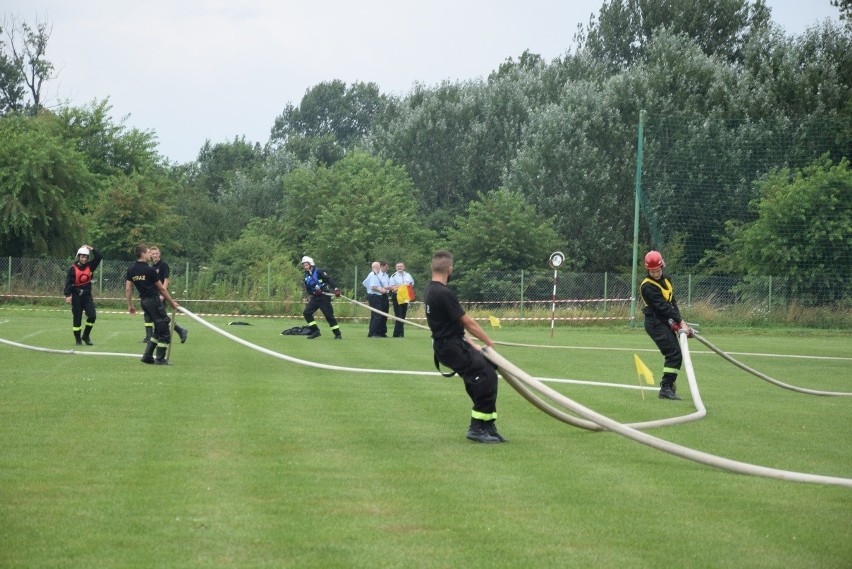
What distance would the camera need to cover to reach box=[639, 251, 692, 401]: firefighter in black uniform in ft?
44.4

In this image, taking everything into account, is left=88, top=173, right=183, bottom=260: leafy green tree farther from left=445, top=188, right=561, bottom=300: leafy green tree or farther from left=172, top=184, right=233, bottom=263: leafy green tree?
left=445, top=188, right=561, bottom=300: leafy green tree

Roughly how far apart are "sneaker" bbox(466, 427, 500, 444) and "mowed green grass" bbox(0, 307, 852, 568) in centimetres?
20

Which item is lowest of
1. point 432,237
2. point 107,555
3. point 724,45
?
point 107,555

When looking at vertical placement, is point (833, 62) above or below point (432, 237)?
above

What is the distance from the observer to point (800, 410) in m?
12.7

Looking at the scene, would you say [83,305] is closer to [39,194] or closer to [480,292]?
[480,292]

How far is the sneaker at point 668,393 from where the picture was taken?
44.1 ft

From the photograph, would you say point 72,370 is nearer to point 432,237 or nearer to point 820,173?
point 820,173

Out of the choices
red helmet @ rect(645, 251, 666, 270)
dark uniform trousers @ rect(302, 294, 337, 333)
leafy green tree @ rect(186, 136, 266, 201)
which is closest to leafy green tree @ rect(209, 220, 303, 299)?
dark uniform trousers @ rect(302, 294, 337, 333)

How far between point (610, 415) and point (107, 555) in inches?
271

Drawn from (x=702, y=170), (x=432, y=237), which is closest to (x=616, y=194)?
(x=432, y=237)

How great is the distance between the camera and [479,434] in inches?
379

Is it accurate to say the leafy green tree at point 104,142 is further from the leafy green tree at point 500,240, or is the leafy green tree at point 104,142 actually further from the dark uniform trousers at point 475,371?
the dark uniform trousers at point 475,371

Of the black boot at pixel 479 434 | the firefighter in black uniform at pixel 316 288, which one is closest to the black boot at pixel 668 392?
the black boot at pixel 479 434
